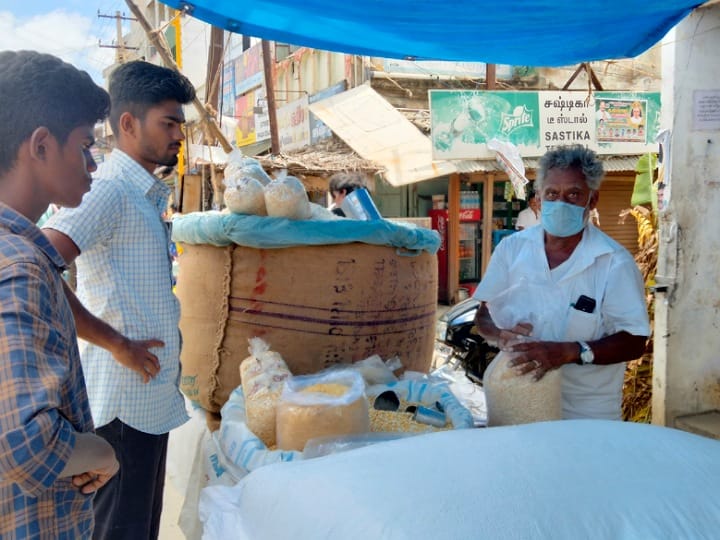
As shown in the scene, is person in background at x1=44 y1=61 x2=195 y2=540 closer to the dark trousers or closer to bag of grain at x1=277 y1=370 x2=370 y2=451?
the dark trousers

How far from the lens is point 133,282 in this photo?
5.69 ft

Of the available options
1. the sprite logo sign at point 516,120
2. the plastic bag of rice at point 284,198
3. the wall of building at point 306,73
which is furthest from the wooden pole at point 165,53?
the wall of building at point 306,73

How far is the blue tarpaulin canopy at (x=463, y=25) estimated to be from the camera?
209 centimetres

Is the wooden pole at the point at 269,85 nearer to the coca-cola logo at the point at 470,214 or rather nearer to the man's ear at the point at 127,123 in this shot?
the coca-cola logo at the point at 470,214

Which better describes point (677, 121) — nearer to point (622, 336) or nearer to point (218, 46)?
point (622, 336)

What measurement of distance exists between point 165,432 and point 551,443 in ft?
3.93

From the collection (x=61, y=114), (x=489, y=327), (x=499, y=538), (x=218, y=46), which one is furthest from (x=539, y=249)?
(x=218, y=46)

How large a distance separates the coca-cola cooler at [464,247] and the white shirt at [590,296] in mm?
7906

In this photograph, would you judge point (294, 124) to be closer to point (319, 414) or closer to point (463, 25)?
point (463, 25)

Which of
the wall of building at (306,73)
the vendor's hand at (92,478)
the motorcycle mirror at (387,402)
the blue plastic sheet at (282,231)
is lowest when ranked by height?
the motorcycle mirror at (387,402)

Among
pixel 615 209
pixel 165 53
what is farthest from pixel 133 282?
pixel 615 209

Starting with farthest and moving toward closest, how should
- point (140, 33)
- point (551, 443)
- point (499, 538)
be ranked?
point (140, 33) → point (551, 443) → point (499, 538)

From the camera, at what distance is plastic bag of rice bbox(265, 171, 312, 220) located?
2330 mm

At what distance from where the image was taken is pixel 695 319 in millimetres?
2762
